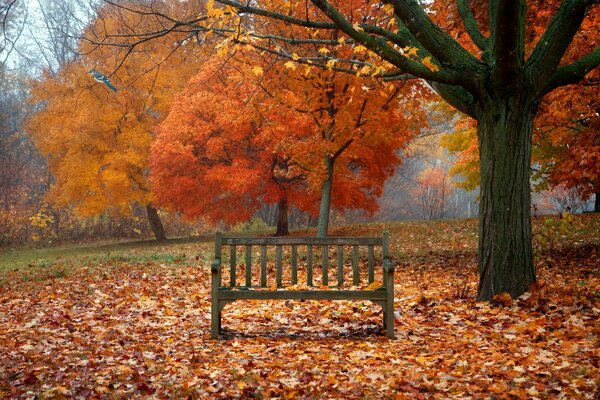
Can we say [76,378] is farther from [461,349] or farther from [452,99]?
[452,99]

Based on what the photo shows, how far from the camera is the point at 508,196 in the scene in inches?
276

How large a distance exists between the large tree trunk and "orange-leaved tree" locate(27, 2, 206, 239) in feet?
57.1

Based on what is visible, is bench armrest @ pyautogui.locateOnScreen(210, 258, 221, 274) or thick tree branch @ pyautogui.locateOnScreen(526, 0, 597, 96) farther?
thick tree branch @ pyautogui.locateOnScreen(526, 0, 597, 96)

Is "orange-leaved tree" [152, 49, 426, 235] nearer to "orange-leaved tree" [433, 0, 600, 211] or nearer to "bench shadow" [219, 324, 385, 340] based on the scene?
"orange-leaved tree" [433, 0, 600, 211]

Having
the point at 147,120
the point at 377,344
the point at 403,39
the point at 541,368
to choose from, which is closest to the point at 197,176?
the point at 147,120

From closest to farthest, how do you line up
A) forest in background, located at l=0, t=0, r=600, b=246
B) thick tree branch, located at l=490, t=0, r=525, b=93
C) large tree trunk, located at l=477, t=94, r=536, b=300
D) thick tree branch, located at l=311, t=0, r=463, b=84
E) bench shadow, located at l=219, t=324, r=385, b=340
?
thick tree branch, located at l=311, t=0, r=463, b=84 < bench shadow, located at l=219, t=324, r=385, b=340 < thick tree branch, located at l=490, t=0, r=525, b=93 < large tree trunk, located at l=477, t=94, r=536, b=300 < forest in background, located at l=0, t=0, r=600, b=246

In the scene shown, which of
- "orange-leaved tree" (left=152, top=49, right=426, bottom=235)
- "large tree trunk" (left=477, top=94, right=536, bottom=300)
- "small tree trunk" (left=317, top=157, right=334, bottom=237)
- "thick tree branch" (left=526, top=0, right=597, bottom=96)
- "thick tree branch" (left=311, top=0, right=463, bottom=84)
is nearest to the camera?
"thick tree branch" (left=311, top=0, right=463, bottom=84)

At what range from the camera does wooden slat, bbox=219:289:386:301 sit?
19.4ft

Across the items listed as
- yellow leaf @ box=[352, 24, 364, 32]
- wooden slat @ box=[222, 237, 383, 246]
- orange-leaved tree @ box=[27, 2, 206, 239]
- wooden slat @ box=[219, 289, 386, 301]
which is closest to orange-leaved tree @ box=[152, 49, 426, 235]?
orange-leaved tree @ box=[27, 2, 206, 239]

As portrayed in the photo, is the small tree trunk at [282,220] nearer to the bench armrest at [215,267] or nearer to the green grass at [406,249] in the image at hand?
the green grass at [406,249]

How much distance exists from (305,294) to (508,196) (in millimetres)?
2785

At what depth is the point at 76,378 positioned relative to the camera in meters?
4.85

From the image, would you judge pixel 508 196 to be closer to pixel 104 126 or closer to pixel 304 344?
pixel 304 344

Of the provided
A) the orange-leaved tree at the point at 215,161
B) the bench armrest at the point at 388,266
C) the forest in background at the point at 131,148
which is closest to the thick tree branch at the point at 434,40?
the bench armrest at the point at 388,266
